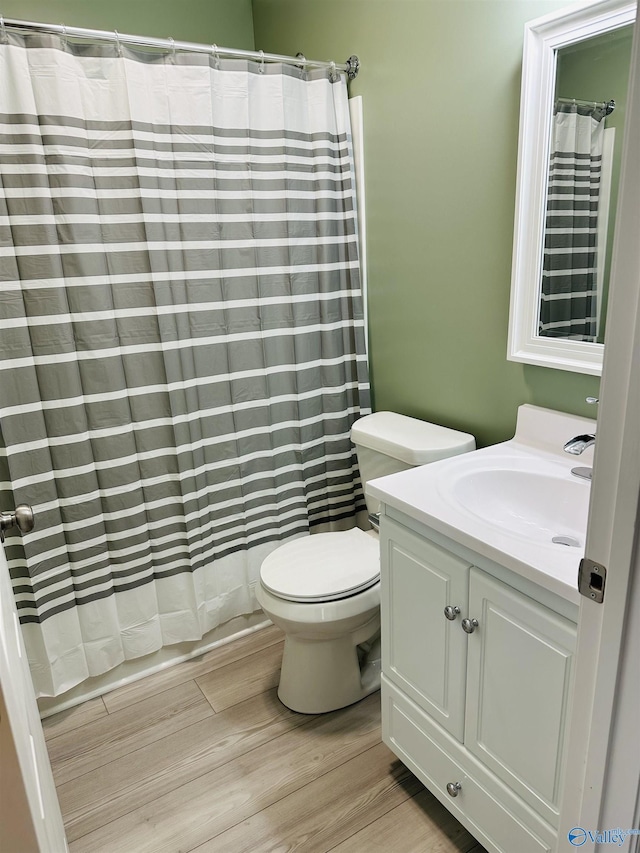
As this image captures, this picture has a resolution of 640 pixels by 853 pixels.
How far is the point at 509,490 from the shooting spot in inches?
63.4

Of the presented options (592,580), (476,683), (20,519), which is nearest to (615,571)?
(592,580)

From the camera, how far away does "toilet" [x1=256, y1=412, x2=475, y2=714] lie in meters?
1.83

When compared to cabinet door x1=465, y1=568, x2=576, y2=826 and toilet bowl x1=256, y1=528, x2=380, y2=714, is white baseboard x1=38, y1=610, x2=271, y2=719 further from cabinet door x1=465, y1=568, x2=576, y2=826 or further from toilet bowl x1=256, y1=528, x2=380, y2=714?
cabinet door x1=465, y1=568, x2=576, y2=826

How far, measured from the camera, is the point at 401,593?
5.04 ft

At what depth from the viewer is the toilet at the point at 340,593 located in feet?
6.01

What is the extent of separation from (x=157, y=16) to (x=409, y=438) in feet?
5.85

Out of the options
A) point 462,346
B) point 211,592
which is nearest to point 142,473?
point 211,592

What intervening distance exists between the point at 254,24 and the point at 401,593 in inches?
90.0

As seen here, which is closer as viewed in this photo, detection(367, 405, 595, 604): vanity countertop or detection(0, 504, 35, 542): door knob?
detection(0, 504, 35, 542): door knob

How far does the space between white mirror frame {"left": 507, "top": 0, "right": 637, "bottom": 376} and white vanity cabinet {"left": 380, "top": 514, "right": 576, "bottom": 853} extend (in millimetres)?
622

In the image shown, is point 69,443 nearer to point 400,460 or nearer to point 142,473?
point 142,473

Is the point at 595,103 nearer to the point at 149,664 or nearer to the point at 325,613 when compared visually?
the point at 325,613

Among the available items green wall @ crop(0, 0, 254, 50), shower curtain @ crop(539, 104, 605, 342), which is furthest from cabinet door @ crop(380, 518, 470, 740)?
green wall @ crop(0, 0, 254, 50)

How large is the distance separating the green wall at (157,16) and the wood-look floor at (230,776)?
229 cm
